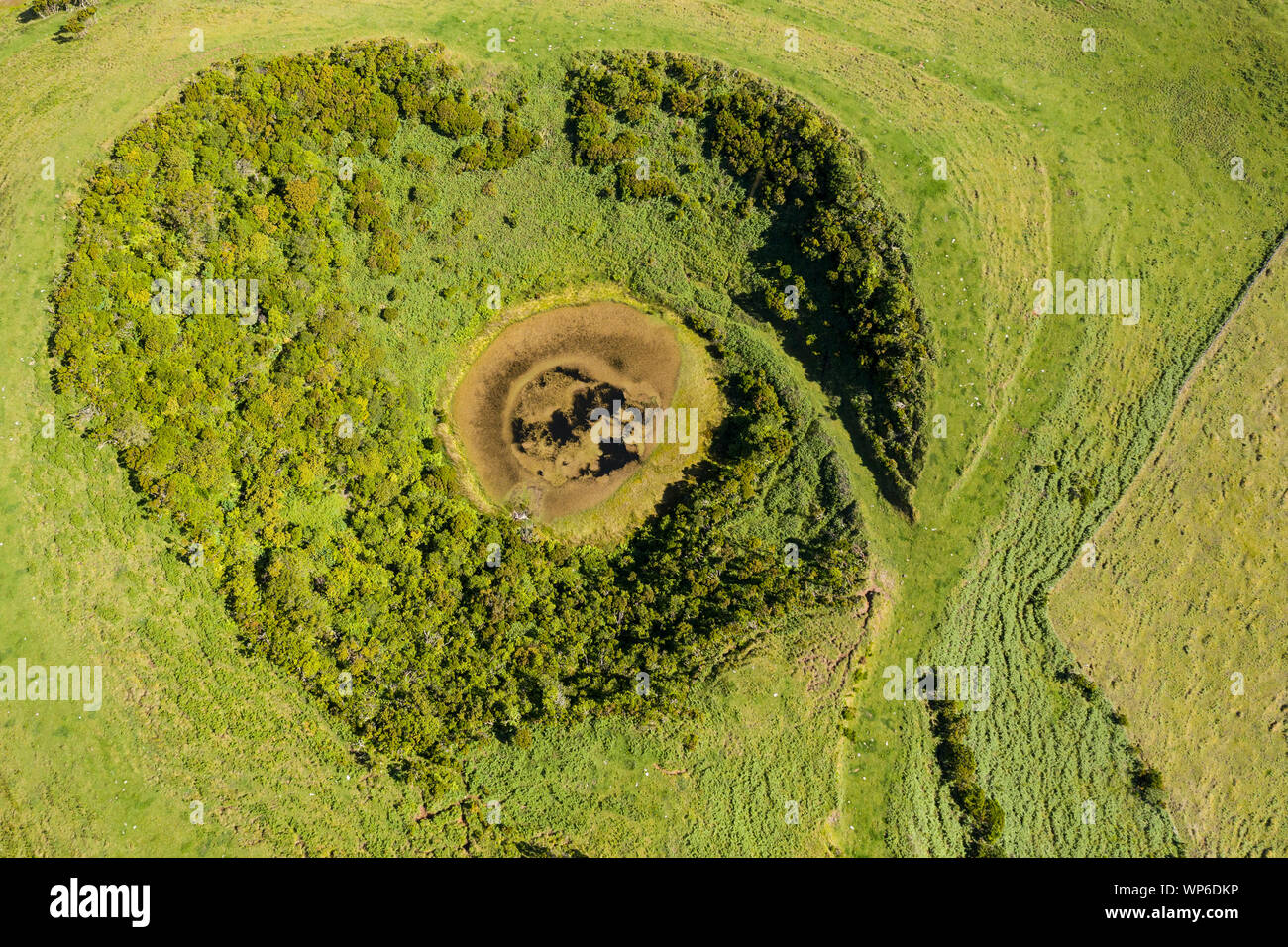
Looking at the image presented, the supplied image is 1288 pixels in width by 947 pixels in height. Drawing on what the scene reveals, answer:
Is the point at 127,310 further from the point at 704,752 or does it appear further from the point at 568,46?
the point at 704,752

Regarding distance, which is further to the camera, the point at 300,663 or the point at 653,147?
the point at 653,147

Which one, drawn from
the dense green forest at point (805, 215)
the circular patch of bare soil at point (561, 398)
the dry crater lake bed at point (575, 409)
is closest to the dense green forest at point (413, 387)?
the dense green forest at point (805, 215)

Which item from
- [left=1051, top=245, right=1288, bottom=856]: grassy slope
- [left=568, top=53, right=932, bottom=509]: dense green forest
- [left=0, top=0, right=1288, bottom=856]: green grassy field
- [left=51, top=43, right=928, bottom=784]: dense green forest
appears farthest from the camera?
[left=568, top=53, right=932, bottom=509]: dense green forest

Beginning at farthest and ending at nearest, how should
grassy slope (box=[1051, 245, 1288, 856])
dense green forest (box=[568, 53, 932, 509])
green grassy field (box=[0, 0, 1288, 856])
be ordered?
dense green forest (box=[568, 53, 932, 509]) → grassy slope (box=[1051, 245, 1288, 856]) → green grassy field (box=[0, 0, 1288, 856])

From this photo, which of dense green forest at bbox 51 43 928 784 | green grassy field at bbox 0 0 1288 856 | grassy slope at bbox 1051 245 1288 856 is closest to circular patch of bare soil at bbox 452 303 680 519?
dense green forest at bbox 51 43 928 784

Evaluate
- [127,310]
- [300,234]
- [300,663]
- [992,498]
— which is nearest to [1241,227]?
[992,498]

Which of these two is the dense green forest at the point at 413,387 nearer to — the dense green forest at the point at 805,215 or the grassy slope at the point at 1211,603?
the dense green forest at the point at 805,215

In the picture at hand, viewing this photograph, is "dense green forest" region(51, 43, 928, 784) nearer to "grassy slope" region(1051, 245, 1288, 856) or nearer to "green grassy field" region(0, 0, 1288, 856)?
"green grassy field" region(0, 0, 1288, 856)
